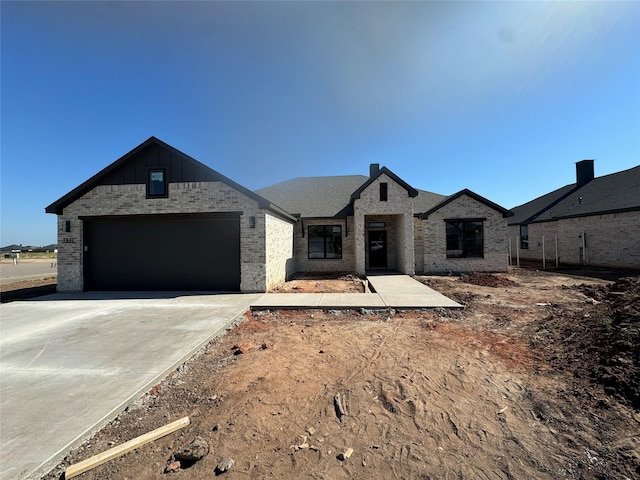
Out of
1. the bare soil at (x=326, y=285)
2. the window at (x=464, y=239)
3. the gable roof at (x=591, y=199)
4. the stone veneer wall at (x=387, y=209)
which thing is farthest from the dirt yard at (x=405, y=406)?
the gable roof at (x=591, y=199)

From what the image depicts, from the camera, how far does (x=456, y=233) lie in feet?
52.5

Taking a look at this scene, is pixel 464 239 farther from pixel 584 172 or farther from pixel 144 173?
pixel 584 172

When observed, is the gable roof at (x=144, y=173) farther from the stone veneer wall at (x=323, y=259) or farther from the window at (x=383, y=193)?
the window at (x=383, y=193)

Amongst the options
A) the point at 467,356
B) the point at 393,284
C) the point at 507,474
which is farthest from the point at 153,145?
the point at 507,474

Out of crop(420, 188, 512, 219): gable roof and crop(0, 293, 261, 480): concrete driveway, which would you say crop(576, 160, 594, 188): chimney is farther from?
crop(0, 293, 261, 480): concrete driveway

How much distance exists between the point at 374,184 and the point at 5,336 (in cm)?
1368

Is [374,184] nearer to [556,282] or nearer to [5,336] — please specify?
[556,282]

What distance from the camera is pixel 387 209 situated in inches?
579

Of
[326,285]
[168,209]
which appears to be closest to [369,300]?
[326,285]

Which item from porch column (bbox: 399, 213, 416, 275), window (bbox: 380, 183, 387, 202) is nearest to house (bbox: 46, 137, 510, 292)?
window (bbox: 380, 183, 387, 202)

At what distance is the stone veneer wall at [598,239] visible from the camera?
1563 cm

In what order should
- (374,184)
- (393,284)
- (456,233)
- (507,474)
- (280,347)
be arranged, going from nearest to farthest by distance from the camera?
(507,474) → (280,347) → (393,284) → (374,184) → (456,233)

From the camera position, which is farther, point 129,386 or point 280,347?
point 280,347

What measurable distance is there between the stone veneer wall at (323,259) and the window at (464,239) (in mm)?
5459
